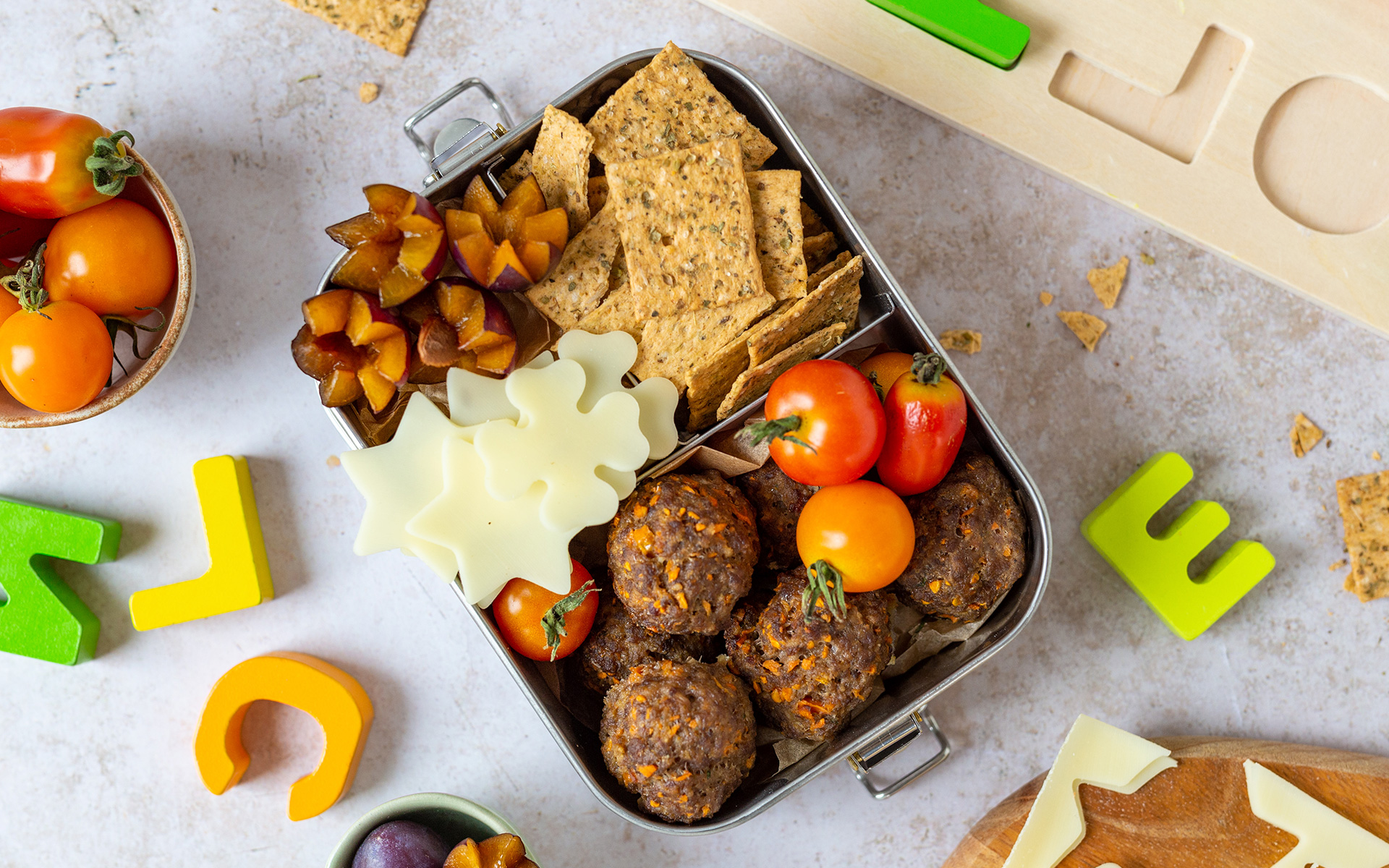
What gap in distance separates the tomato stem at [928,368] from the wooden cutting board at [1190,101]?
24.5 inches

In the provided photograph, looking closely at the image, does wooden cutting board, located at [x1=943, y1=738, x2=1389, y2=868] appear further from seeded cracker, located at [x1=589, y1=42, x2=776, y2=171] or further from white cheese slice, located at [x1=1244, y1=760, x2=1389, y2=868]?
seeded cracker, located at [x1=589, y1=42, x2=776, y2=171]

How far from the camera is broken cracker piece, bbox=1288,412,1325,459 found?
5.98ft

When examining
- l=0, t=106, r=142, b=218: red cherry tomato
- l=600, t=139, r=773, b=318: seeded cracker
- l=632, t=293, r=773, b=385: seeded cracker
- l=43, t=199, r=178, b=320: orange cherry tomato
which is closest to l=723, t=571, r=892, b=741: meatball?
l=632, t=293, r=773, b=385: seeded cracker

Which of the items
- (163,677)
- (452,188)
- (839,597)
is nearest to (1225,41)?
(839,597)

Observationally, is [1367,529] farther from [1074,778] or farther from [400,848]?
[400,848]

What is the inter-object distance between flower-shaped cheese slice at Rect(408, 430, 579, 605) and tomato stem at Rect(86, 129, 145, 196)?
0.70m

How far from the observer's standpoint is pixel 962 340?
70.2 inches

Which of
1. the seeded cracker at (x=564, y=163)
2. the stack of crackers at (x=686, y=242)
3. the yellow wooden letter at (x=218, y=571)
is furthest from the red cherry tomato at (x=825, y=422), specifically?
the yellow wooden letter at (x=218, y=571)

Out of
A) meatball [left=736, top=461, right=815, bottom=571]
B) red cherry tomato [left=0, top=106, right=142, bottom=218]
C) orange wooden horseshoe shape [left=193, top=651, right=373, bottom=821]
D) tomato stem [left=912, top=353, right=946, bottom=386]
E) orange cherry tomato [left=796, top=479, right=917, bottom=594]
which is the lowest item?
orange wooden horseshoe shape [left=193, top=651, right=373, bottom=821]

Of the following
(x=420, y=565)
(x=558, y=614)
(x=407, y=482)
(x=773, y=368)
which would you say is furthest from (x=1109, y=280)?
(x=420, y=565)

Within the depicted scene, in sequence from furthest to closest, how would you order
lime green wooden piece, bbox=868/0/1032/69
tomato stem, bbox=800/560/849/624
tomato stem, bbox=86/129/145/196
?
lime green wooden piece, bbox=868/0/1032/69 < tomato stem, bbox=86/129/145/196 < tomato stem, bbox=800/560/849/624

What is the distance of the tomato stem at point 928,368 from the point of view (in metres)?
1.38

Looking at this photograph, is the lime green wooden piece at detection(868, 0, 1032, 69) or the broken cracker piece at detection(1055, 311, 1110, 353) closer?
the lime green wooden piece at detection(868, 0, 1032, 69)

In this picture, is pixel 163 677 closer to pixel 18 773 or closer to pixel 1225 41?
pixel 18 773
